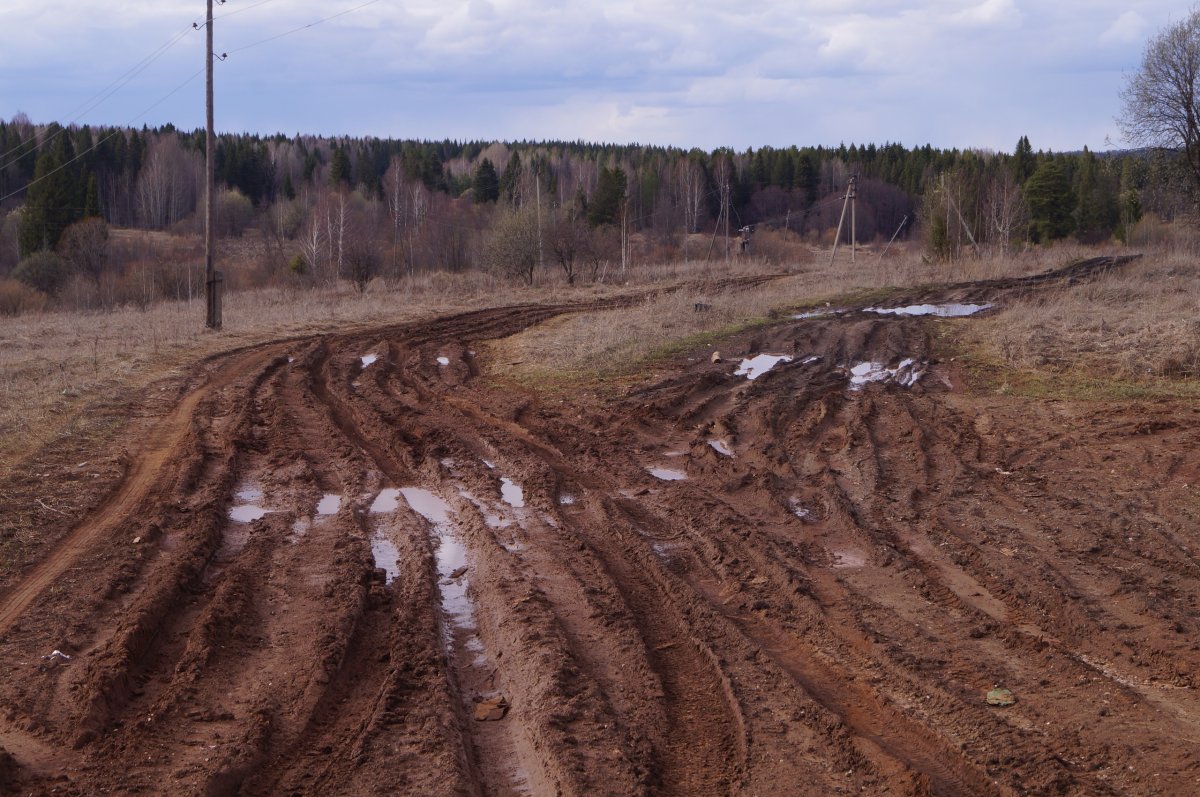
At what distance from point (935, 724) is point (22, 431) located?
10.8 meters

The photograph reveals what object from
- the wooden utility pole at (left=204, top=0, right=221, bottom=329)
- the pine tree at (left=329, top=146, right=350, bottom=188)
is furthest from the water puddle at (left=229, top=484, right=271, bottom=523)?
the pine tree at (left=329, top=146, right=350, bottom=188)

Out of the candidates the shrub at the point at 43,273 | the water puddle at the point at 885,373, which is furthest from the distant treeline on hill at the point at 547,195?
the water puddle at the point at 885,373

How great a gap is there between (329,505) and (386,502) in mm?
513

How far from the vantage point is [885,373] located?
16391mm

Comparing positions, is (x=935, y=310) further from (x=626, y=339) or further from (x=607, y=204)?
(x=607, y=204)

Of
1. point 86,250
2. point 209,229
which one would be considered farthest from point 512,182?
point 209,229

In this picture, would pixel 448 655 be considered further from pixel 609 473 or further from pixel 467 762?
pixel 609 473

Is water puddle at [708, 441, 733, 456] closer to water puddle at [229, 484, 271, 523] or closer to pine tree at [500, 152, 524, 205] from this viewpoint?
water puddle at [229, 484, 271, 523]

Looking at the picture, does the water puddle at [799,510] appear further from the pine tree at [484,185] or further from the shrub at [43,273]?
the pine tree at [484,185]

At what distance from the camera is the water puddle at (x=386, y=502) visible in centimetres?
877

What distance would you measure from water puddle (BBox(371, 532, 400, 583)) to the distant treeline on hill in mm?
37893

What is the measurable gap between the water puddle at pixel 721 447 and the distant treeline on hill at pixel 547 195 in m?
34.1

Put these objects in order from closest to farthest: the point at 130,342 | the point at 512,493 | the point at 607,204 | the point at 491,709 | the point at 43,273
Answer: the point at 491,709, the point at 512,493, the point at 130,342, the point at 43,273, the point at 607,204

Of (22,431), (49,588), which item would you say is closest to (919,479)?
(49,588)
